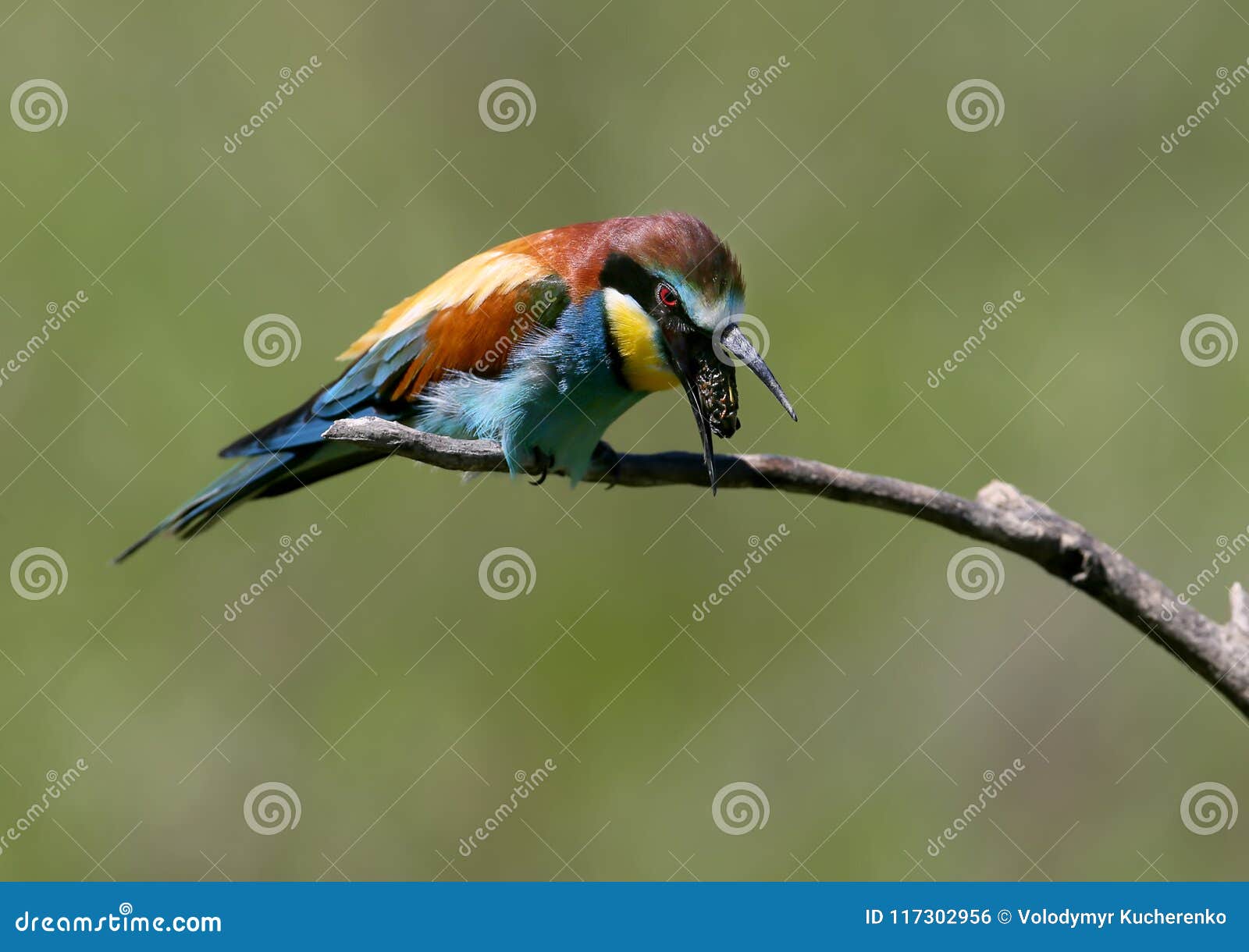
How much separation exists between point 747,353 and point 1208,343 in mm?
2249

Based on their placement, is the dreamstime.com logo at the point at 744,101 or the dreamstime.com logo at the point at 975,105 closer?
the dreamstime.com logo at the point at 744,101

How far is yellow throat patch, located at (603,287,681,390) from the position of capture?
296cm

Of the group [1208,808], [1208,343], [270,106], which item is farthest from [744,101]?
[1208,808]

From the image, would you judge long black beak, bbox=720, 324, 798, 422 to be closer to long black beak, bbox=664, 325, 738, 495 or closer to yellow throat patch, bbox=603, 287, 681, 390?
long black beak, bbox=664, 325, 738, 495

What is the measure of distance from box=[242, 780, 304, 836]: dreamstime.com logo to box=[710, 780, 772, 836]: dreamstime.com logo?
132 centimetres

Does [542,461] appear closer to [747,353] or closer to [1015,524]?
[747,353]

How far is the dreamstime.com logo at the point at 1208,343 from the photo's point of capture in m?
4.25

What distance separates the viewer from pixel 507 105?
14.4 ft

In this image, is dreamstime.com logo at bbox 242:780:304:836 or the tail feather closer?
the tail feather

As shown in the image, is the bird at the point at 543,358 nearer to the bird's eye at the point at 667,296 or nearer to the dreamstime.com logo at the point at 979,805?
the bird's eye at the point at 667,296

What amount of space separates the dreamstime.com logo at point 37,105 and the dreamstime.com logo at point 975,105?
3.10m

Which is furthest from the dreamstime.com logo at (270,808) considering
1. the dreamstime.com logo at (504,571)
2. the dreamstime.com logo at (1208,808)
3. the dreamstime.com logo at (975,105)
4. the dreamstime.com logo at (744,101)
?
the dreamstime.com logo at (975,105)

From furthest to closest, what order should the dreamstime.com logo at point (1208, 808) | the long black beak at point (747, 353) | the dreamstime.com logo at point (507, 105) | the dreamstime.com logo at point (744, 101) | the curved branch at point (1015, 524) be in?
the dreamstime.com logo at point (744, 101) → the dreamstime.com logo at point (507, 105) → the dreamstime.com logo at point (1208, 808) → the long black beak at point (747, 353) → the curved branch at point (1015, 524)

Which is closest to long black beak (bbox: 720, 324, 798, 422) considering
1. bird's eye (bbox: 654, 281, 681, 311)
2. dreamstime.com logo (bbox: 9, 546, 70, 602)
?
bird's eye (bbox: 654, 281, 681, 311)
